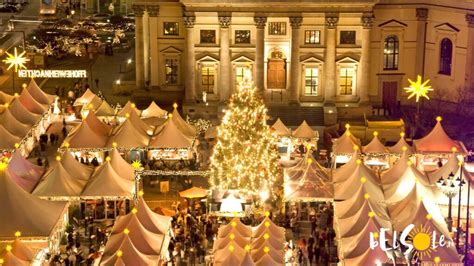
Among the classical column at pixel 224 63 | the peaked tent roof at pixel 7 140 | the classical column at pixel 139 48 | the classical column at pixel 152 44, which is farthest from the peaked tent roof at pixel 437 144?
the classical column at pixel 139 48

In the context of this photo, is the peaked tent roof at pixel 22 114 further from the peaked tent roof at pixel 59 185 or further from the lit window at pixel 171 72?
the lit window at pixel 171 72

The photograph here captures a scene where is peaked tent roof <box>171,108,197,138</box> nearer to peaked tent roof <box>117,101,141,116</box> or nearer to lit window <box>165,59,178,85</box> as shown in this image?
peaked tent roof <box>117,101,141,116</box>

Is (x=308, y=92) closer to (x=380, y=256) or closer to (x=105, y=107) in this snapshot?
(x=105, y=107)

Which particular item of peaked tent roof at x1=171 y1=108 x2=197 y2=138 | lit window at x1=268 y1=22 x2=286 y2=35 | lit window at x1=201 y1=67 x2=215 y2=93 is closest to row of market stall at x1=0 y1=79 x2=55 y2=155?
peaked tent roof at x1=171 y1=108 x2=197 y2=138

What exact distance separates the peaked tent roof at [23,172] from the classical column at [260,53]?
923 inches

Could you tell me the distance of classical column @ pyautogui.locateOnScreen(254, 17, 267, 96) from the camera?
263ft

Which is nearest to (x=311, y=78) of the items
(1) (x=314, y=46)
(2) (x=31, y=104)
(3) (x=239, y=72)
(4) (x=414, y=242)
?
(1) (x=314, y=46)

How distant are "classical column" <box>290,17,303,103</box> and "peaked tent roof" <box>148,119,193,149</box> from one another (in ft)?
47.8

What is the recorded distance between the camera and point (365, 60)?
80.7 m

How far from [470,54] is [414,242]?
111 feet

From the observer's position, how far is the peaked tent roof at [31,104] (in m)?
73.9

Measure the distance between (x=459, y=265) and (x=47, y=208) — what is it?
20.4m

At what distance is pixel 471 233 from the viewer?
187ft

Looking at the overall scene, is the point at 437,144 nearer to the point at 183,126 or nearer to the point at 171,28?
the point at 183,126
